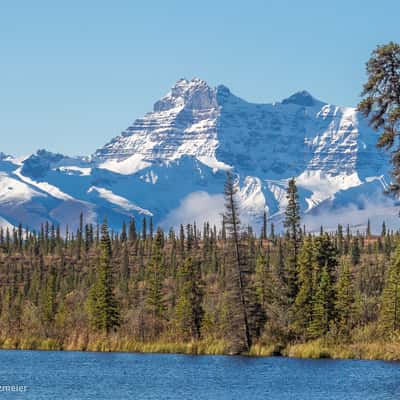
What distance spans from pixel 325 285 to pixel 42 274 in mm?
104533

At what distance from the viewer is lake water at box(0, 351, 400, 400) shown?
184ft

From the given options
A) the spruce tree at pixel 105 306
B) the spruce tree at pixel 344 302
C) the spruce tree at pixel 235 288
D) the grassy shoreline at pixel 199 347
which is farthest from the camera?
the spruce tree at pixel 105 306

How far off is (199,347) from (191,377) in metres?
20.4

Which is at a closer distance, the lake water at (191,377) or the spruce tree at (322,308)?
the lake water at (191,377)

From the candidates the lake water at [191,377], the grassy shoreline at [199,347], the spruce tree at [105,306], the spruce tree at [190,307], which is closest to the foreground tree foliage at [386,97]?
the lake water at [191,377]

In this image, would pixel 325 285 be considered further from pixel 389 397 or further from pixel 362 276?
pixel 362 276

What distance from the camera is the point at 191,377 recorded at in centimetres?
6588

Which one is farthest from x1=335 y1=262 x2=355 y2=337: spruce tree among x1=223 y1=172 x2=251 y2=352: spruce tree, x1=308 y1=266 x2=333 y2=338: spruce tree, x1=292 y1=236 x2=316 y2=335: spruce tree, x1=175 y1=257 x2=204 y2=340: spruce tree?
x1=175 y1=257 x2=204 y2=340: spruce tree

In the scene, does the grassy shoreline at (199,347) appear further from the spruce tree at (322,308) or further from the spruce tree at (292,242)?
the spruce tree at (292,242)

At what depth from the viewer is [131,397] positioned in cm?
5469

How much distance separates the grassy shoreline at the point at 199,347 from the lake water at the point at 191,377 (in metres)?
2.25

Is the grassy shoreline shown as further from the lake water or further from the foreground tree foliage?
the foreground tree foliage

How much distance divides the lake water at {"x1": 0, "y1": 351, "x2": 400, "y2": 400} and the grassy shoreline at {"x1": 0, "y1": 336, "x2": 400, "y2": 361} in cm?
225

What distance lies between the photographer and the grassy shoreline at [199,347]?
264 feet
